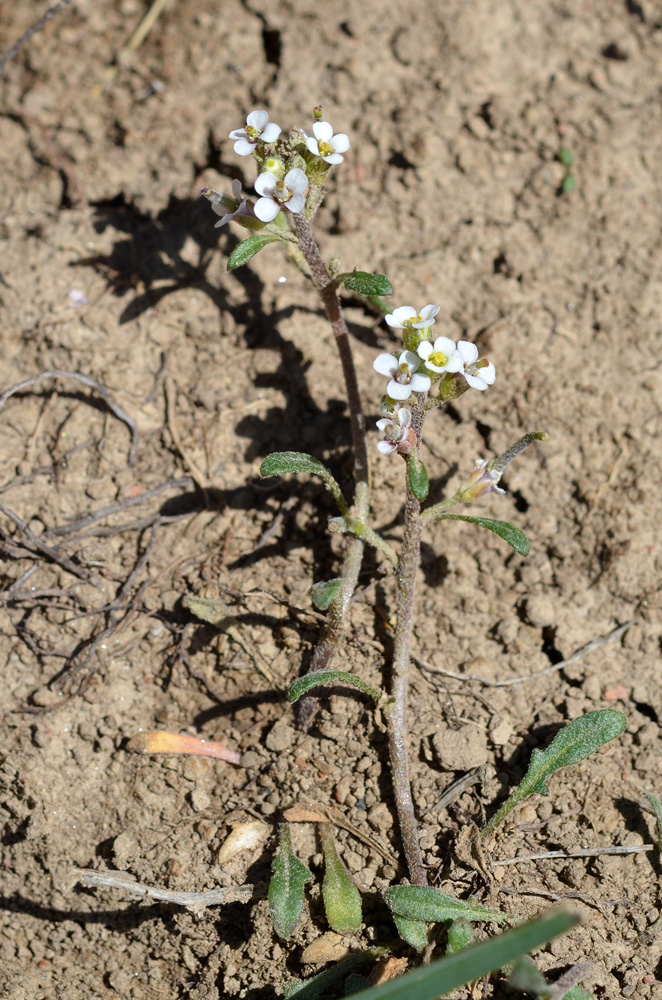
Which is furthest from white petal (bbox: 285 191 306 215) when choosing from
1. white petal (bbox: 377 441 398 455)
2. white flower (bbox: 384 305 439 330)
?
white petal (bbox: 377 441 398 455)

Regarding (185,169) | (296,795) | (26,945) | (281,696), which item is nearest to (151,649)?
(281,696)

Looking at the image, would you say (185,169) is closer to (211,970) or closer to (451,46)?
(451,46)

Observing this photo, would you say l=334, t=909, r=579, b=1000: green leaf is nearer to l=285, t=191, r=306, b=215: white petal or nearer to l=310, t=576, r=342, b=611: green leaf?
l=310, t=576, r=342, b=611: green leaf

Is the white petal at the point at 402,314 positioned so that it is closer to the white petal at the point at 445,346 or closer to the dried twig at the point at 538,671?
the white petal at the point at 445,346

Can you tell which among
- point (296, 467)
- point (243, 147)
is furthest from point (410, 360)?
point (243, 147)

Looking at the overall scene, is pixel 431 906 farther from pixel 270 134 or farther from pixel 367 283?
pixel 270 134

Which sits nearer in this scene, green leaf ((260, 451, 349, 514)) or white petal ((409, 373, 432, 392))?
white petal ((409, 373, 432, 392))
